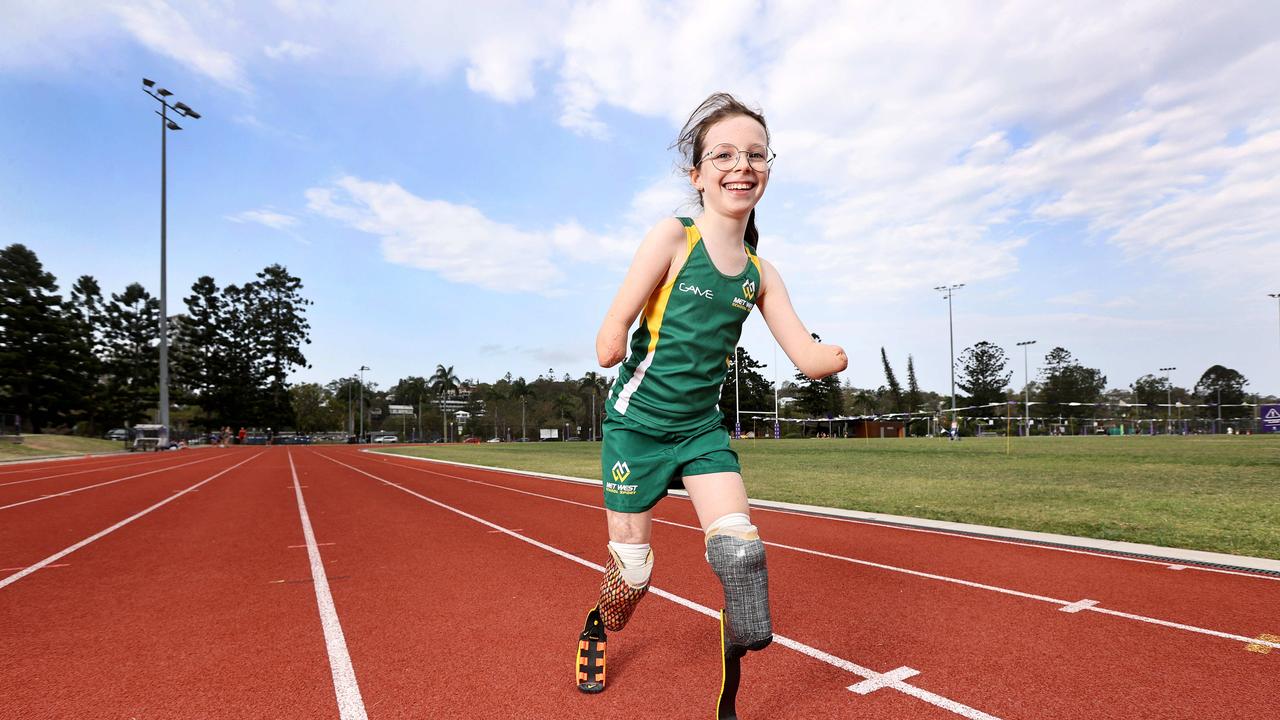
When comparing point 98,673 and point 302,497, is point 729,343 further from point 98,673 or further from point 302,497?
point 302,497

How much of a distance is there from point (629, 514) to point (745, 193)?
1.38m

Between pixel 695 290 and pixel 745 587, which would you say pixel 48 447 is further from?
pixel 745 587

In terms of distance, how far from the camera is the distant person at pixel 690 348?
2596 millimetres

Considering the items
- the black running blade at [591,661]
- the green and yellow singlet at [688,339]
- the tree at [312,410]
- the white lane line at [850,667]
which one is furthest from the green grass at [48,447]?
the tree at [312,410]

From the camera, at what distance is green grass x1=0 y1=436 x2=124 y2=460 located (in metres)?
32.2

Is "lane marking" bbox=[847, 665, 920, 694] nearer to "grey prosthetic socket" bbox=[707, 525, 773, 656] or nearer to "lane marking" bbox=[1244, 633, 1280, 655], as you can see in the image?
"grey prosthetic socket" bbox=[707, 525, 773, 656]

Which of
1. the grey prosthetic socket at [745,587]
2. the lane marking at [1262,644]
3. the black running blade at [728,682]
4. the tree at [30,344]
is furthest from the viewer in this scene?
the tree at [30,344]

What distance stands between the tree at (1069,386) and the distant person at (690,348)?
11392 centimetres

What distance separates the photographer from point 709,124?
2.86 m

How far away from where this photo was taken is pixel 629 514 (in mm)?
2748

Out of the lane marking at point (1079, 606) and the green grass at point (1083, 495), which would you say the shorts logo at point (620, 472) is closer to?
the lane marking at point (1079, 606)

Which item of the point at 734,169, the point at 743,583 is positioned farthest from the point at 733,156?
the point at 743,583

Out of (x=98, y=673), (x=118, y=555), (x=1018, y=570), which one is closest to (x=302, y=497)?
(x=118, y=555)

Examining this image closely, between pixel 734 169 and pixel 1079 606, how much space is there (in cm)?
421
